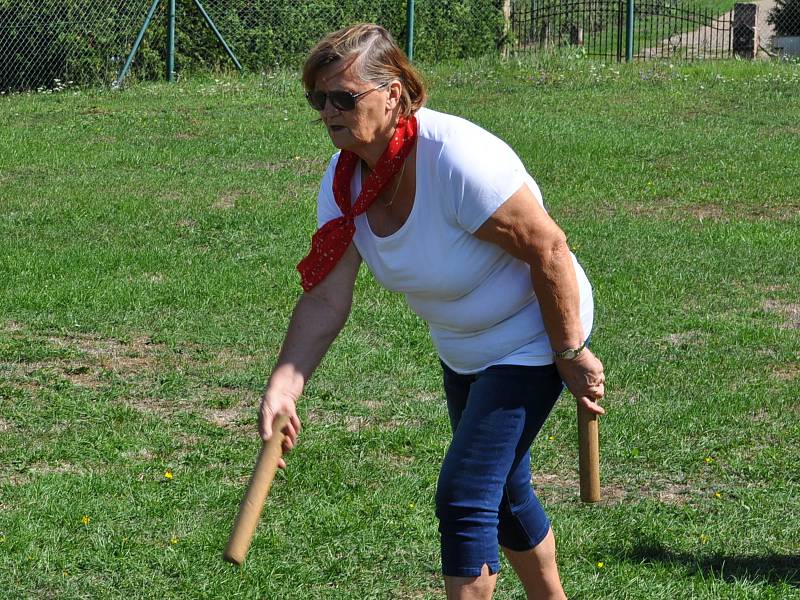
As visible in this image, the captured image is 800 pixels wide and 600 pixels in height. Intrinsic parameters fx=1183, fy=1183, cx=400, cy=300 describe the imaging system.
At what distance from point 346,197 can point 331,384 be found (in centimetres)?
267

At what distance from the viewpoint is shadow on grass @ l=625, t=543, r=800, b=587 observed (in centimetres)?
376

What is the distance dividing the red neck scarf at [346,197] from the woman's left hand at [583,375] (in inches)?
24.5

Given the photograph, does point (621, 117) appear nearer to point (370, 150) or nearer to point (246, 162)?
point (246, 162)


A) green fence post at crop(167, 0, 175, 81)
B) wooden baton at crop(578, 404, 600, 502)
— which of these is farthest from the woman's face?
green fence post at crop(167, 0, 175, 81)

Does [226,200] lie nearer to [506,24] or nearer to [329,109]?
[329,109]

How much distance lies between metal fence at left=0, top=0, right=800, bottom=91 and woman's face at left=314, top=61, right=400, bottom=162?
13684mm

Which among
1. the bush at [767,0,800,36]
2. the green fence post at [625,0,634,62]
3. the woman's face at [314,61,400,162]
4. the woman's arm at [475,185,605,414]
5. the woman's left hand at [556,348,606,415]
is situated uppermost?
the woman's face at [314,61,400,162]

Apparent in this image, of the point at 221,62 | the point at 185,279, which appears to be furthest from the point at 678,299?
the point at 221,62

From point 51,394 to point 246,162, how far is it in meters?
6.06

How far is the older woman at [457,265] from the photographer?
109 inches

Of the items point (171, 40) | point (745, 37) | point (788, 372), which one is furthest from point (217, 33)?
point (788, 372)

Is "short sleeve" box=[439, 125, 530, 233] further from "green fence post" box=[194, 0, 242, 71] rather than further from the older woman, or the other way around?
"green fence post" box=[194, 0, 242, 71]

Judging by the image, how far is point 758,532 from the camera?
13.3 ft

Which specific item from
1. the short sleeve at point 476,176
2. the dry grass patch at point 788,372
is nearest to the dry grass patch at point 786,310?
the dry grass patch at point 788,372
